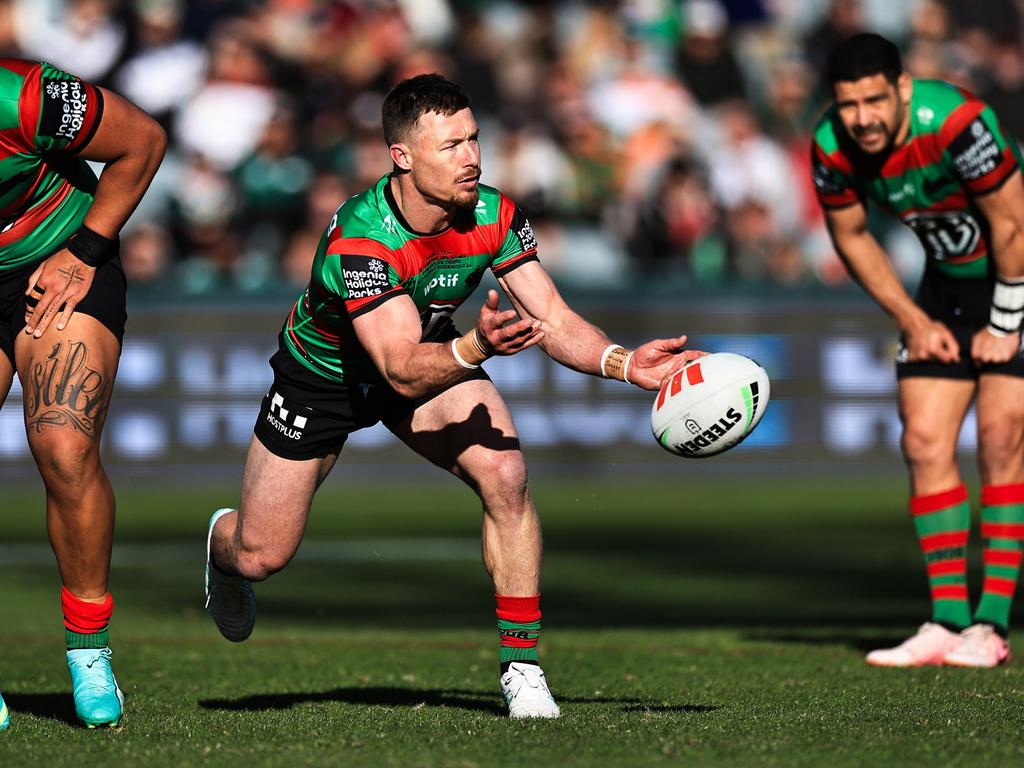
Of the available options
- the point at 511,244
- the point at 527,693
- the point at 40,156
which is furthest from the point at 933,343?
the point at 40,156

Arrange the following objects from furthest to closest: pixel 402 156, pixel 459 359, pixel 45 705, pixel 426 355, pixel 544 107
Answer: pixel 544 107 → pixel 45 705 → pixel 402 156 → pixel 426 355 → pixel 459 359

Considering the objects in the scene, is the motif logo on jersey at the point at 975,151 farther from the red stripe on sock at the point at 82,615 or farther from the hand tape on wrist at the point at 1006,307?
the red stripe on sock at the point at 82,615

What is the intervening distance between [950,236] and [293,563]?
19.3 ft

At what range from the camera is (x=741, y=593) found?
1117 cm

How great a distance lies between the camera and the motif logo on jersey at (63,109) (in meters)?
6.46

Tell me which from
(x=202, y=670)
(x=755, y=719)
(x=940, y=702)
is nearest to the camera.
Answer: (x=755, y=719)

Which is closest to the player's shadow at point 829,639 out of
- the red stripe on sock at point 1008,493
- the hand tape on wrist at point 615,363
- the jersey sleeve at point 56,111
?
the red stripe on sock at point 1008,493

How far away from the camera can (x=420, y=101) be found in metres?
6.78

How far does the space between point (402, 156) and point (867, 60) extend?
255cm

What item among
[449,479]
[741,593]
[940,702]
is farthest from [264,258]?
[940,702]

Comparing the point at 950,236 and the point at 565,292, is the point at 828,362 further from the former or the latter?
A: the point at 950,236

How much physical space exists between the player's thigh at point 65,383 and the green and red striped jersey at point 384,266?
92 cm

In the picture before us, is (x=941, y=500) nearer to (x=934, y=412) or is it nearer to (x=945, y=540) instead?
(x=945, y=540)

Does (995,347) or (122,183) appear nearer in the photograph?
(122,183)
